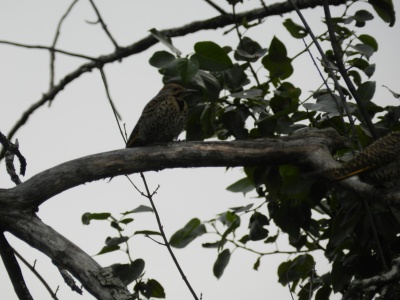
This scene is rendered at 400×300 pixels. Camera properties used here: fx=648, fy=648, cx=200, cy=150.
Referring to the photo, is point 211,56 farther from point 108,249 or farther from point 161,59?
point 108,249

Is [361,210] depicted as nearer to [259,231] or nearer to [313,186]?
[313,186]

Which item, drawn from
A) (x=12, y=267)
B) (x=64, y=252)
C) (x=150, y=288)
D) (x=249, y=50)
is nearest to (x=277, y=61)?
(x=249, y=50)

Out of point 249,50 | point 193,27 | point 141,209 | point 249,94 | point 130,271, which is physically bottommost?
point 130,271

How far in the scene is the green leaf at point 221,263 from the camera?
4.36m

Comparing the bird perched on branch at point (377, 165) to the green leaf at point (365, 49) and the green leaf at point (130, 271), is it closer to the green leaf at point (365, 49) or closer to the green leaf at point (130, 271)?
the green leaf at point (365, 49)

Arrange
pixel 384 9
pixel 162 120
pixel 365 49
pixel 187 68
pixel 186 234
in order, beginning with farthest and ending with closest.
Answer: pixel 162 120 → pixel 384 9 → pixel 365 49 → pixel 186 234 → pixel 187 68

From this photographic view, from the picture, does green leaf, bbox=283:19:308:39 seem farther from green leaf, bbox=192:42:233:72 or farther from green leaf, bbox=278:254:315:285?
green leaf, bbox=278:254:315:285

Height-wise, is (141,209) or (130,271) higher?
(141,209)

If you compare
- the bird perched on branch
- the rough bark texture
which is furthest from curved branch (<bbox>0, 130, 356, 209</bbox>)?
the bird perched on branch

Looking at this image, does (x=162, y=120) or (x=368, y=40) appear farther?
(x=162, y=120)

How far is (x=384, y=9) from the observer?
4461mm

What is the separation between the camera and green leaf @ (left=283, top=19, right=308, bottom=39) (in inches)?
169

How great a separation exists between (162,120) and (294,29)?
4.69 ft

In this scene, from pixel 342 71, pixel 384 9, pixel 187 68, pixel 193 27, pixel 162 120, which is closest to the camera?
pixel 187 68
